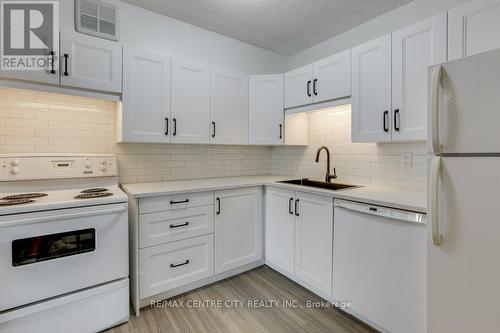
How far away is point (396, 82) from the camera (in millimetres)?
1865

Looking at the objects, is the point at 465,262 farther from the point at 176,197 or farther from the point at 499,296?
the point at 176,197

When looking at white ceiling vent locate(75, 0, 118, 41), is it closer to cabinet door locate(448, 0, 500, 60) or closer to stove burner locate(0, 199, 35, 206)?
stove burner locate(0, 199, 35, 206)

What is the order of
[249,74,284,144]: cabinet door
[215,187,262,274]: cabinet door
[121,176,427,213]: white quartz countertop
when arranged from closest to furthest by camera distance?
[121,176,427,213]: white quartz countertop
[215,187,262,274]: cabinet door
[249,74,284,144]: cabinet door

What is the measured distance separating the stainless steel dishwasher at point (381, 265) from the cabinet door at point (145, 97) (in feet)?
5.51

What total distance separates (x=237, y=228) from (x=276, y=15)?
210cm

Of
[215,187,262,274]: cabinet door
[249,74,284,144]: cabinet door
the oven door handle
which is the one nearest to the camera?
the oven door handle

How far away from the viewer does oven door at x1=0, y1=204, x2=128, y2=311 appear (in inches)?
56.6

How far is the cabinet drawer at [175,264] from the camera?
6.41 ft

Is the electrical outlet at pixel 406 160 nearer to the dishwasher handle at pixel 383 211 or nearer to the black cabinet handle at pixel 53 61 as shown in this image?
the dishwasher handle at pixel 383 211

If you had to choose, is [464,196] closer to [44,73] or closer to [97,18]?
[44,73]

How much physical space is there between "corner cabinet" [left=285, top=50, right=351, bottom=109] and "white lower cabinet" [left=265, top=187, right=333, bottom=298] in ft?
3.14

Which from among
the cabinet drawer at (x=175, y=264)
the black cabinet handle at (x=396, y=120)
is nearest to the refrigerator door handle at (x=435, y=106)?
the black cabinet handle at (x=396, y=120)

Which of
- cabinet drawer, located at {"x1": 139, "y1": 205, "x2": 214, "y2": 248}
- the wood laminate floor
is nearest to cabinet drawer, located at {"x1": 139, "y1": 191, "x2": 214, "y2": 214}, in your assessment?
cabinet drawer, located at {"x1": 139, "y1": 205, "x2": 214, "y2": 248}

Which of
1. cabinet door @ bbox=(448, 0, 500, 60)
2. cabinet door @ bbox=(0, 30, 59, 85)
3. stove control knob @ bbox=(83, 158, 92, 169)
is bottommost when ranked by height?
stove control knob @ bbox=(83, 158, 92, 169)
